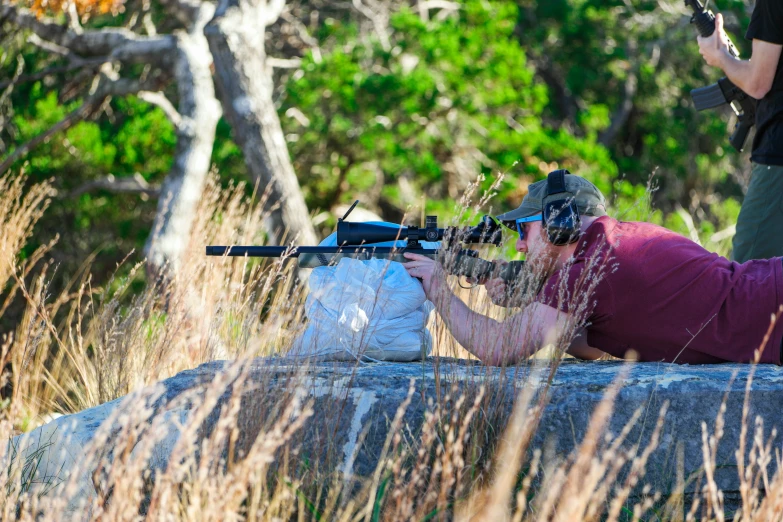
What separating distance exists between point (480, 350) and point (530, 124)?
7025 millimetres

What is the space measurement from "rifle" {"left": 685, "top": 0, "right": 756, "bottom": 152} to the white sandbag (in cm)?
208

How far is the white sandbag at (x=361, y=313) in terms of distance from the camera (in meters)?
3.23

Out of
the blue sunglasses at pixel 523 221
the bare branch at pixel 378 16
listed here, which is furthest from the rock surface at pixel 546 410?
the bare branch at pixel 378 16

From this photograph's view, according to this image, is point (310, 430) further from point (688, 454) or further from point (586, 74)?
point (586, 74)

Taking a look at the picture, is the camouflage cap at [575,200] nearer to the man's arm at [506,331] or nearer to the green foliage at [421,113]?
the man's arm at [506,331]

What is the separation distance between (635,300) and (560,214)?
0.40 metres

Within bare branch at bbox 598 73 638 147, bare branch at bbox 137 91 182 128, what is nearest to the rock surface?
bare branch at bbox 137 91 182 128

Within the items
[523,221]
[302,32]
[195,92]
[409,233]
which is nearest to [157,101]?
[195,92]

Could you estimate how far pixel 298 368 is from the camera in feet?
9.37

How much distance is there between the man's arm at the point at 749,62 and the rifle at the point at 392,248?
4.80 ft

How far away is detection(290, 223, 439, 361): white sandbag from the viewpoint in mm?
3234

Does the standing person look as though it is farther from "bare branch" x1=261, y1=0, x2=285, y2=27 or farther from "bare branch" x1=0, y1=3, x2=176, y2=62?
"bare branch" x1=0, y1=3, x2=176, y2=62

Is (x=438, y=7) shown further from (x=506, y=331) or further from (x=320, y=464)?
(x=320, y=464)

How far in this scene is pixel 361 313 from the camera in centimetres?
323
